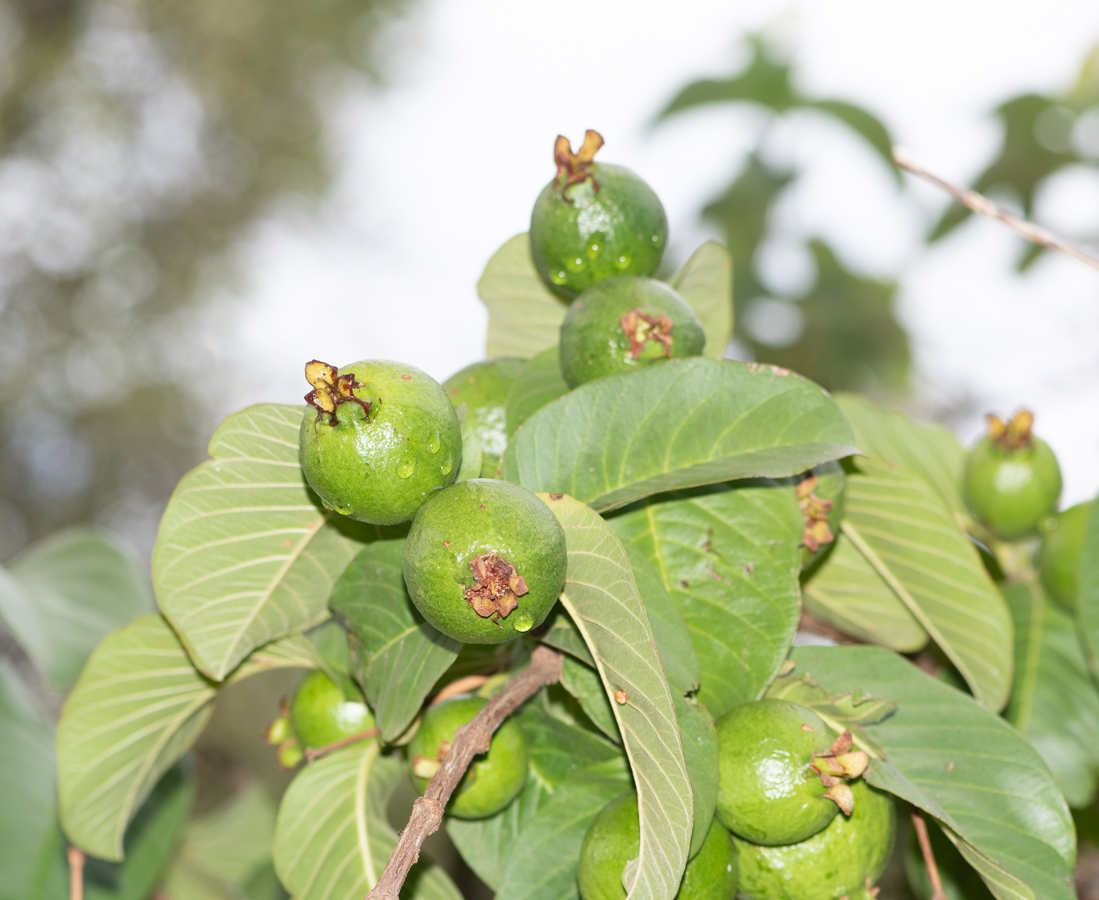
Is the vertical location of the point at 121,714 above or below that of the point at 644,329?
below

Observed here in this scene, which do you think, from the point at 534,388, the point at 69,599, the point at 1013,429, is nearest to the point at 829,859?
the point at 534,388

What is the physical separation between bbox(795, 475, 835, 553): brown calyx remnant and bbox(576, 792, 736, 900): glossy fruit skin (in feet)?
0.76

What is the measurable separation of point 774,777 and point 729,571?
145mm

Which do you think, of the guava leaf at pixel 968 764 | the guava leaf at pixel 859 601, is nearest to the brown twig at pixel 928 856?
the guava leaf at pixel 968 764

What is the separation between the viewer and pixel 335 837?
0.68 meters

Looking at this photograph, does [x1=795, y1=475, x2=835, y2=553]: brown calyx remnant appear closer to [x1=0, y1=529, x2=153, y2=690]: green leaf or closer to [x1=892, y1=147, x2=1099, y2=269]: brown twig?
[x1=892, y1=147, x2=1099, y2=269]: brown twig

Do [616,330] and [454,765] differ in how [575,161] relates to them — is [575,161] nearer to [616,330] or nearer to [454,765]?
[616,330]

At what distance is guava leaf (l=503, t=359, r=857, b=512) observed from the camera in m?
0.60

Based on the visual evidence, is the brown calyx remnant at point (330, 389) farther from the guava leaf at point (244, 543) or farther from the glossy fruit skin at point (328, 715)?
the glossy fruit skin at point (328, 715)

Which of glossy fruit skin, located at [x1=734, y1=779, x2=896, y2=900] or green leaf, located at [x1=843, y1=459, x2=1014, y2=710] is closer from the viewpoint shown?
glossy fruit skin, located at [x1=734, y1=779, x2=896, y2=900]

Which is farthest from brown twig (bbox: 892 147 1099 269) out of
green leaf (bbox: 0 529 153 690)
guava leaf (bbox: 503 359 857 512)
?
green leaf (bbox: 0 529 153 690)

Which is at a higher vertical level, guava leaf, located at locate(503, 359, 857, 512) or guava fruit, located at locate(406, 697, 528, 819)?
guava leaf, located at locate(503, 359, 857, 512)

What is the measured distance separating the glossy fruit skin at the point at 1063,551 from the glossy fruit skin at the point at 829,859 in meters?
0.40

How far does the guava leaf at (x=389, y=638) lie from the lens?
1.90 feet
